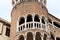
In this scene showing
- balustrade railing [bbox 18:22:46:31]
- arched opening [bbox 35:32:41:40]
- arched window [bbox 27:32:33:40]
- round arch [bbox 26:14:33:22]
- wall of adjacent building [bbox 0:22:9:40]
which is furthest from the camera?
wall of adjacent building [bbox 0:22:9:40]

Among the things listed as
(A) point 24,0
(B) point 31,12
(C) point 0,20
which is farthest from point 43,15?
(C) point 0,20

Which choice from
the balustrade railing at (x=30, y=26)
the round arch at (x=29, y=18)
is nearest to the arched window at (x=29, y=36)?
the balustrade railing at (x=30, y=26)

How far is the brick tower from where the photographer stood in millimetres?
22781

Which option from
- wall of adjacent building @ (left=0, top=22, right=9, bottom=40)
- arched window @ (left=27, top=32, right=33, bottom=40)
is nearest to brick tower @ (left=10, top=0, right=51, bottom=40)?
arched window @ (left=27, top=32, right=33, bottom=40)

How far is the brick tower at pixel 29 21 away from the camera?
22781mm

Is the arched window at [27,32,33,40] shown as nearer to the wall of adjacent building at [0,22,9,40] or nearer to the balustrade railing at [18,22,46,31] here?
the balustrade railing at [18,22,46,31]

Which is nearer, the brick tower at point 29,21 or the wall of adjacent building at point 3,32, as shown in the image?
the brick tower at point 29,21

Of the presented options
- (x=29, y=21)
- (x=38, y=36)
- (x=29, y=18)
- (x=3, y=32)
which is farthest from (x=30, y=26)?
(x=3, y=32)

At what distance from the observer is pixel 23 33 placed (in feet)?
74.5

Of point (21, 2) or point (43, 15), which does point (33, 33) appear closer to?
point (43, 15)

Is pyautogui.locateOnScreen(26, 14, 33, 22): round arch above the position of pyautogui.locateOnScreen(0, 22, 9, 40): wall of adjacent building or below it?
above

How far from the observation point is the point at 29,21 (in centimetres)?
2466

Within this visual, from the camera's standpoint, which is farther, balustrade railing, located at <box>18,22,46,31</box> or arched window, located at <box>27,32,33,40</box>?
balustrade railing, located at <box>18,22,46,31</box>

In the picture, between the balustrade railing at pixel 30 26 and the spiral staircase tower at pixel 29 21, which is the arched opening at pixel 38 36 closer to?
the spiral staircase tower at pixel 29 21
